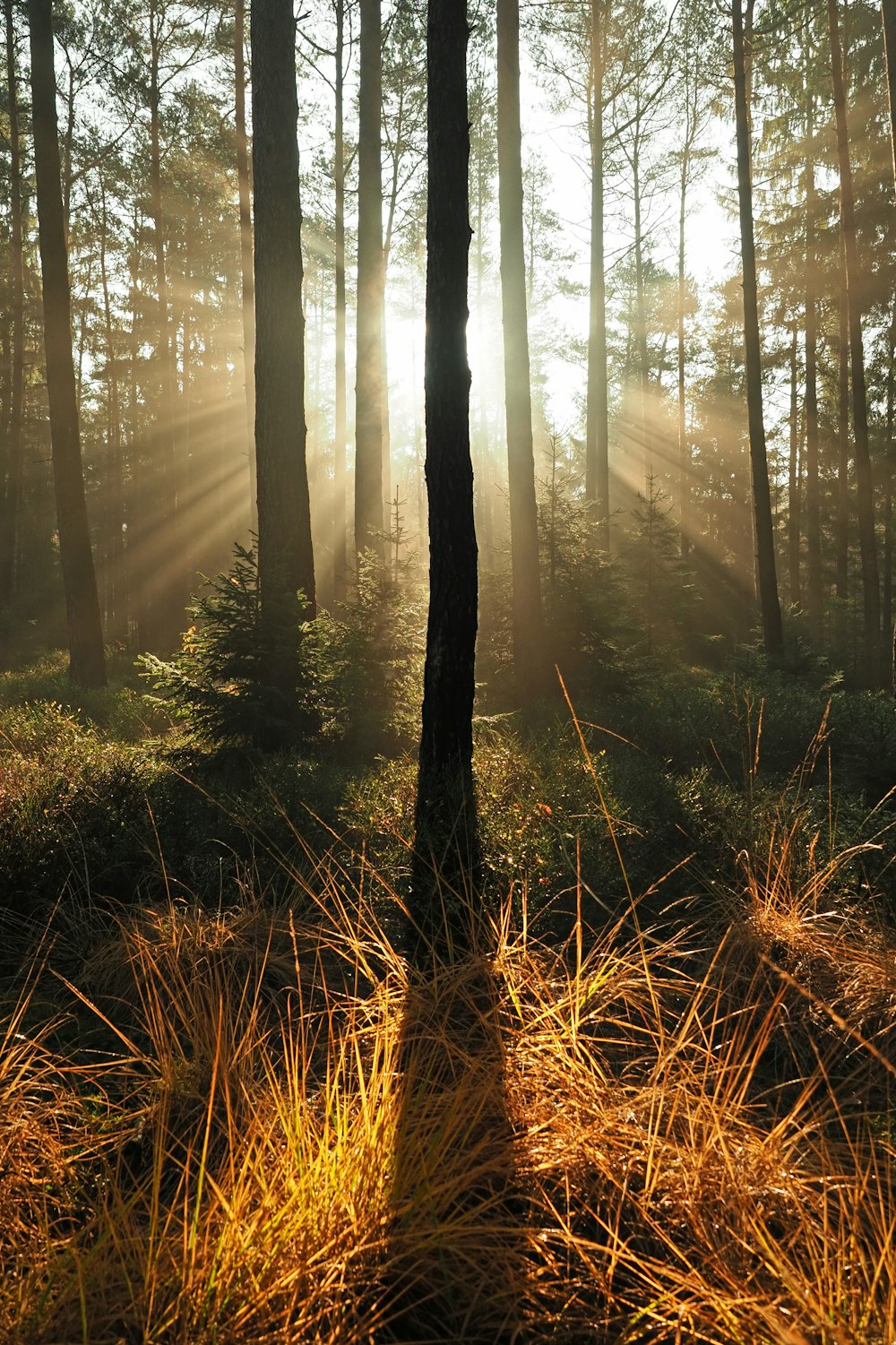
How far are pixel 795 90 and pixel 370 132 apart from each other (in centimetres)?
973

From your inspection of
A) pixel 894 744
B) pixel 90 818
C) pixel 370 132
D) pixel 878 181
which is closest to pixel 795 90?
pixel 878 181

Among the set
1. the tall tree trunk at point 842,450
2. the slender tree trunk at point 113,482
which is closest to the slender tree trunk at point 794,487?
the tall tree trunk at point 842,450

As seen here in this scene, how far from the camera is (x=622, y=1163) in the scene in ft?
7.96

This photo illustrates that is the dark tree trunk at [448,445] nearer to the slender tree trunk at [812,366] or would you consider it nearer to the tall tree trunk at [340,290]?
the tall tree trunk at [340,290]

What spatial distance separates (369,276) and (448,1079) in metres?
13.3

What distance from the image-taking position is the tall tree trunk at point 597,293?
1758 cm

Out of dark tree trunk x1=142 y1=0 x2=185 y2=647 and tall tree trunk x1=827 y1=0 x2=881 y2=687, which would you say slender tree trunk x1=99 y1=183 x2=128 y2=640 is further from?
tall tree trunk x1=827 y1=0 x2=881 y2=687

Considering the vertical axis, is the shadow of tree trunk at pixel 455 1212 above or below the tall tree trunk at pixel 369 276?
below

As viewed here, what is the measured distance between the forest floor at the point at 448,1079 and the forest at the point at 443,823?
3 centimetres

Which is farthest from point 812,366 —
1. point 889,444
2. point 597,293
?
point 597,293

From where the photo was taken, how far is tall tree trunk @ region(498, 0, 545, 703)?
34.4ft

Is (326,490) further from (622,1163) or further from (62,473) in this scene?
(622,1163)

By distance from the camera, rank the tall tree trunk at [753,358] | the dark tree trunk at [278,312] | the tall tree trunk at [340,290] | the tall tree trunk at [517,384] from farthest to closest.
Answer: the tall tree trunk at [340,290] < the tall tree trunk at [753,358] < the tall tree trunk at [517,384] < the dark tree trunk at [278,312]

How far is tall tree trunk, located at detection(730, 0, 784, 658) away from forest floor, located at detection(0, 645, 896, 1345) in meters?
9.62
